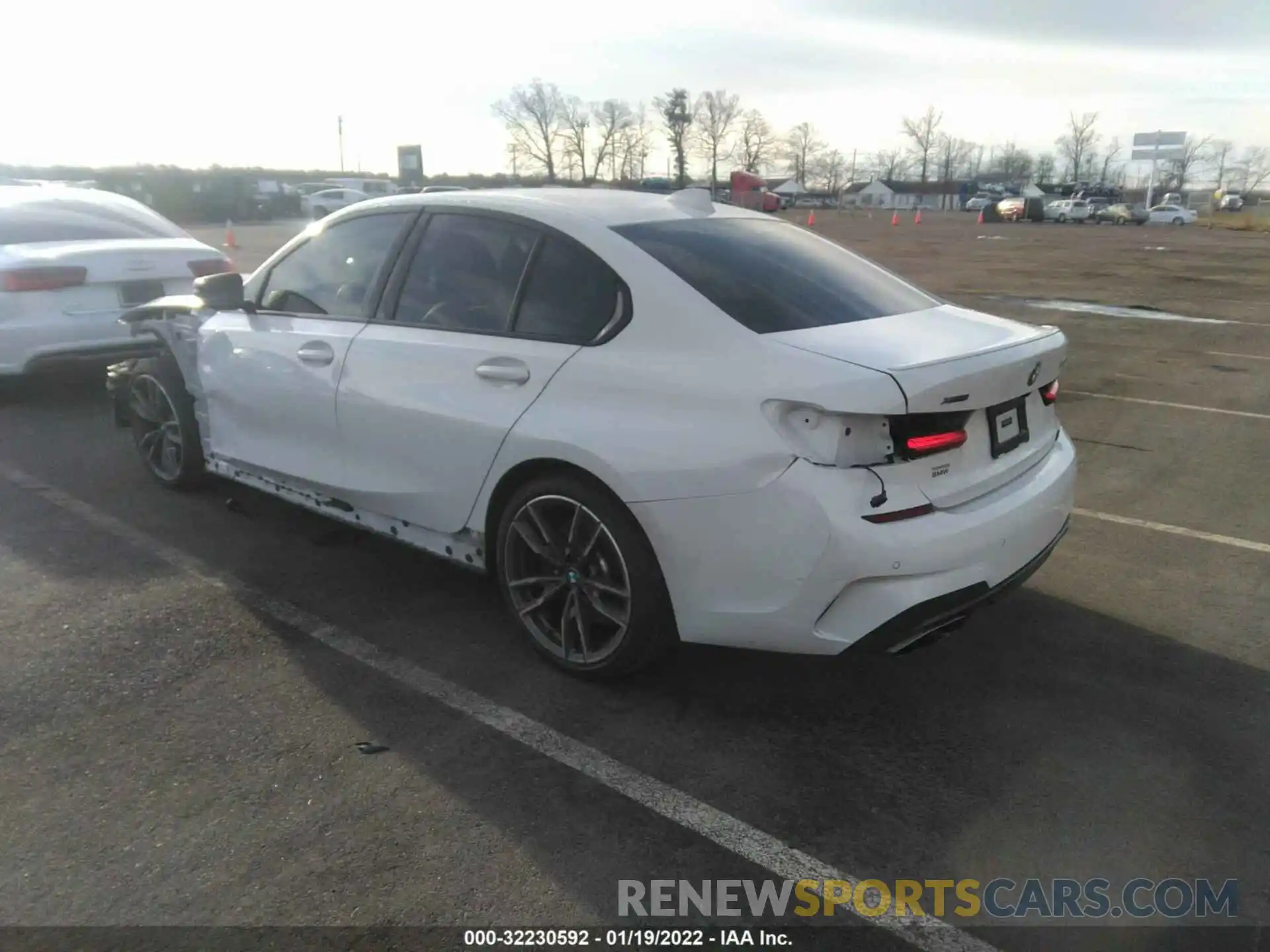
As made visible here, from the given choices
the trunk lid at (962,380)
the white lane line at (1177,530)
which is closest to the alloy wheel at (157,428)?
the trunk lid at (962,380)

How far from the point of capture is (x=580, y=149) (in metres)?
93.1

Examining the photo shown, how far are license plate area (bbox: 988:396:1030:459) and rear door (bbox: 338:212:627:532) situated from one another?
1.29 meters

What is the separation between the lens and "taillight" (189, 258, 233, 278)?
24.0ft

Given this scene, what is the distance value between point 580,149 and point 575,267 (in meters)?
94.4

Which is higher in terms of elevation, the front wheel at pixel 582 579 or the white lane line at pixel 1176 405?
the front wheel at pixel 582 579

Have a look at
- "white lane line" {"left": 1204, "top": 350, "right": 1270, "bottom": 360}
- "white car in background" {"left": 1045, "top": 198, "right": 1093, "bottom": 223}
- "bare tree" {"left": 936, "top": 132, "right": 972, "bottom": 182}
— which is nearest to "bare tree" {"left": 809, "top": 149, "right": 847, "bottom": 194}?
"bare tree" {"left": 936, "top": 132, "right": 972, "bottom": 182}

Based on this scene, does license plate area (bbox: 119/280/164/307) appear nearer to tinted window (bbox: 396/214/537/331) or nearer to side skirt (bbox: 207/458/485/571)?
side skirt (bbox: 207/458/485/571)

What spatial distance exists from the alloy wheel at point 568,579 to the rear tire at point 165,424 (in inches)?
103

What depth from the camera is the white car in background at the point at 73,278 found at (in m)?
6.78

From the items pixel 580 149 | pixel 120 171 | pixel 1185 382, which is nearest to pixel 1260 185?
pixel 580 149

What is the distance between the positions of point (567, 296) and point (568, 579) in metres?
1.00

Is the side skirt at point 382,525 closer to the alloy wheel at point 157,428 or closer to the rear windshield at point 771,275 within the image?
the alloy wheel at point 157,428

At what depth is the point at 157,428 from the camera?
18.6 feet

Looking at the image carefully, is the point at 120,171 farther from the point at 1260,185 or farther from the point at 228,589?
the point at 1260,185
